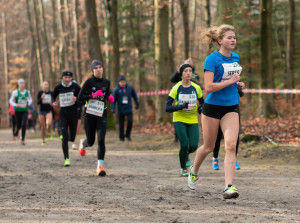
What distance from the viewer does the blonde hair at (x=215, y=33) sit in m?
5.61

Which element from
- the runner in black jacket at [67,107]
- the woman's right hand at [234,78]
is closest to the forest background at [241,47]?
the runner in black jacket at [67,107]

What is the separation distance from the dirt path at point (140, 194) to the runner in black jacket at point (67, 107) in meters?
0.71

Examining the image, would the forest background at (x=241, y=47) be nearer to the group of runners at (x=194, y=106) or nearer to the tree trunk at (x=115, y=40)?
the tree trunk at (x=115, y=40)

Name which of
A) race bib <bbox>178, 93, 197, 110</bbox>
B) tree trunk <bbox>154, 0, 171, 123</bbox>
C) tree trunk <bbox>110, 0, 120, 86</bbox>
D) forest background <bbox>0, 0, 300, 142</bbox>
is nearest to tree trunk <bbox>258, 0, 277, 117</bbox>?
forest background <bbox>0, 0, 300, 142</bbox>

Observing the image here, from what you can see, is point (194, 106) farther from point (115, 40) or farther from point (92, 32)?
point (115, 40)

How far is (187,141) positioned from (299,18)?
1976 cm

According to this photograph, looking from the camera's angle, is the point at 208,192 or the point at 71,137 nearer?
the point at 208,192

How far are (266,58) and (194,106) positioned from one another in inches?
422

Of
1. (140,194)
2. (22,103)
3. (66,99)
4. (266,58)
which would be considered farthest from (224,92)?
(266,58)

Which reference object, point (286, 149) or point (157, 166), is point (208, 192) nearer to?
point (157, 166)

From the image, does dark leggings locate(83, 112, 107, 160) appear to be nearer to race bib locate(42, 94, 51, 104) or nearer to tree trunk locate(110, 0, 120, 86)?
race bib locate(42, 94, 51, 104)

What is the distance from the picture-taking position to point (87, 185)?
696 centimetres

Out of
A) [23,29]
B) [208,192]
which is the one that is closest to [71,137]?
[208,192]

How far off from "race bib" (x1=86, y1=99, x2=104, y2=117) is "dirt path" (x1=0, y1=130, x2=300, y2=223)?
1233mm
